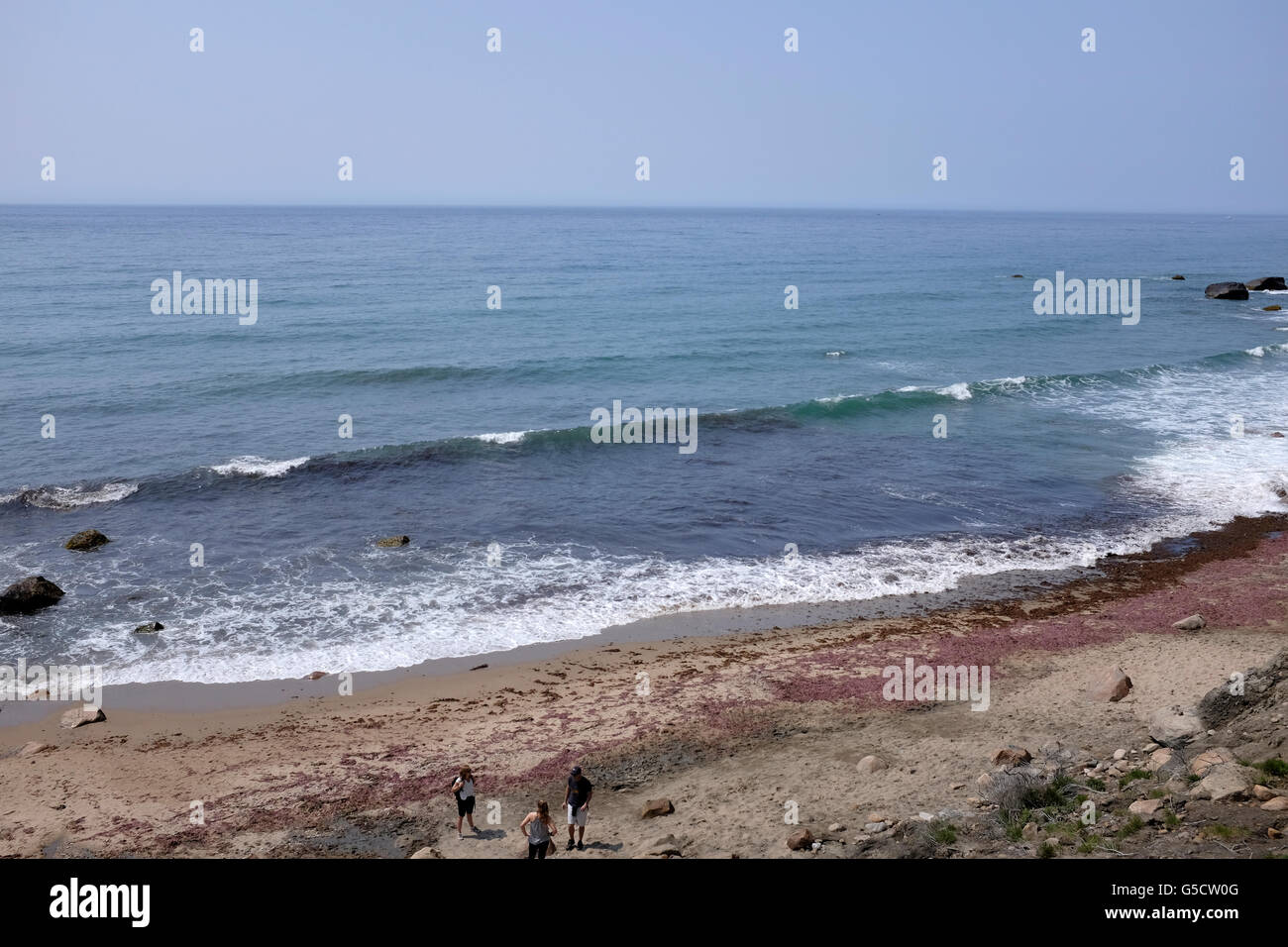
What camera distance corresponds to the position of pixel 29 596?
2188 centimetres

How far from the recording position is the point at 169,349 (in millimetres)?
47594

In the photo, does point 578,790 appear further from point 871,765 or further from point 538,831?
point 871,765

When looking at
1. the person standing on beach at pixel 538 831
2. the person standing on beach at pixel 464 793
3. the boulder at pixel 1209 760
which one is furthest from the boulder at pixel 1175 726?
the person standing on beach at pixel 464 793

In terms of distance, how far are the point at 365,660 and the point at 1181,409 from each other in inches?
1504

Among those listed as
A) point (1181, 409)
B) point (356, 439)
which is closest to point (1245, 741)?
point (356, 439)

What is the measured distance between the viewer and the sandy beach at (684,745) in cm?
1301

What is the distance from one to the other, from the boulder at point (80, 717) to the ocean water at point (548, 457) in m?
1.41

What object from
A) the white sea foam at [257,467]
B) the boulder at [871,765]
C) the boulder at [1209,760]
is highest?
the white sea foam at [257,467]

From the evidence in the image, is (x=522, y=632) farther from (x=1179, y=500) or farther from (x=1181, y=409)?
(x=1181, y=409)

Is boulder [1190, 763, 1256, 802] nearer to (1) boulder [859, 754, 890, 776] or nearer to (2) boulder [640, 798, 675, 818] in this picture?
(1) boulder [859, 754, 890, 776]

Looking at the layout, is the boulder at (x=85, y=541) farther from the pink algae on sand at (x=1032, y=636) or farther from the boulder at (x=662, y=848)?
the boulder at (x=662, y=848)

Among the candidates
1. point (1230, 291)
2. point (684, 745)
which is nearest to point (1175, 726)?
point (684, 745)

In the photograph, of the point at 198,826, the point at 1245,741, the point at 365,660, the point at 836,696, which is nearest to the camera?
the point at 1245,741

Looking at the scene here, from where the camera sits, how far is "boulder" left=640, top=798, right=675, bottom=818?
13938mm
